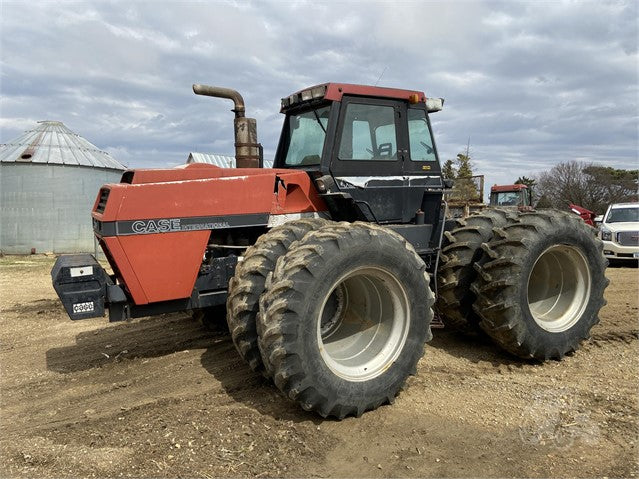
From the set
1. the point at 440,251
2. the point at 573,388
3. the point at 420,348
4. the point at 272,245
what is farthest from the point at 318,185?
the point at 573,388

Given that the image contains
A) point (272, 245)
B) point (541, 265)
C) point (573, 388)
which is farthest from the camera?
point (541, 265)

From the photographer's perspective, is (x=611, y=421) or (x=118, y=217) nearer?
(x=611, y=421)

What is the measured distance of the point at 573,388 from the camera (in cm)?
438

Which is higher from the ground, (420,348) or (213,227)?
(213,227)

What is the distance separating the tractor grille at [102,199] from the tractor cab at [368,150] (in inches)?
75.0

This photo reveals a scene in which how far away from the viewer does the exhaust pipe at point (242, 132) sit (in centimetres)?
637

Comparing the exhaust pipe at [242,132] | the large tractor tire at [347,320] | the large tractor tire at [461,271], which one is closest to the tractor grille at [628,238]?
→ the large tractor tire at [461,271]

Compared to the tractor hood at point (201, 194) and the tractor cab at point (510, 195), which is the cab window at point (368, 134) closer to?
the tractor hood at point (201, 194)

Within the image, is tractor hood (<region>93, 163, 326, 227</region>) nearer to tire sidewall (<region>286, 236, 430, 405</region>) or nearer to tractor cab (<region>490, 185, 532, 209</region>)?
tire sidewall (<region>286, 236, 430, 405</region>)

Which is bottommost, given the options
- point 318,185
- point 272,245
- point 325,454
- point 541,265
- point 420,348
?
point 325,454

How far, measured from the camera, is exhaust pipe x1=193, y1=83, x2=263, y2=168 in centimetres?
637

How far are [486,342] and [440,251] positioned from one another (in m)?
1.21

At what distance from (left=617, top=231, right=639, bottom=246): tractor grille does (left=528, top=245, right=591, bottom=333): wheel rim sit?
8455mm

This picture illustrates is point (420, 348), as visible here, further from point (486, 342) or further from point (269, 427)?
point (486, 342)
